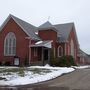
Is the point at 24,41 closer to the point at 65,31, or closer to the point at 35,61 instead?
the point at 35,61

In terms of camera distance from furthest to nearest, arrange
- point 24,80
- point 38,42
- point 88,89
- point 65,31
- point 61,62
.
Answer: point 65,31
point 38,42
point 61,62
point 24,80
point 88,89

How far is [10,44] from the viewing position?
41.1m

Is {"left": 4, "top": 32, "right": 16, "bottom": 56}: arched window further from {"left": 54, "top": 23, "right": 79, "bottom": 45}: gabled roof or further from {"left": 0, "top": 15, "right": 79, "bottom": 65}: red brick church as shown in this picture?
{"left": 54, "top": 23, "right": 79, "bottom": 45}: gabled roof

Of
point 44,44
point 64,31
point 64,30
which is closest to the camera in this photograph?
point 44,44

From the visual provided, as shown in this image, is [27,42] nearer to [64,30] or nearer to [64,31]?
[64,31]

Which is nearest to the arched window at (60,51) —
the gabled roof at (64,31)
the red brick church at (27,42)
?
the red brick church at (27,42)

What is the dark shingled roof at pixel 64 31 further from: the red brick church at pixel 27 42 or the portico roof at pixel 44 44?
the portico roof at pixel 44 44

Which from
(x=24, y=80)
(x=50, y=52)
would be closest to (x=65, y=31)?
(x=50, y=52)

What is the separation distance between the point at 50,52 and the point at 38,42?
2593 millimetres

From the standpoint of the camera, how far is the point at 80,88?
53.0ft

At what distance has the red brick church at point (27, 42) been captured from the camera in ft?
129

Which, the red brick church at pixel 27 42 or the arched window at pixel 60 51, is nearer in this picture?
the red brick church at pixel 27 42

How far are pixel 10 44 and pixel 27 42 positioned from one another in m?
3.42

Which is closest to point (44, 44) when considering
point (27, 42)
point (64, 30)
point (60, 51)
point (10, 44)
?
point (27, 42)
